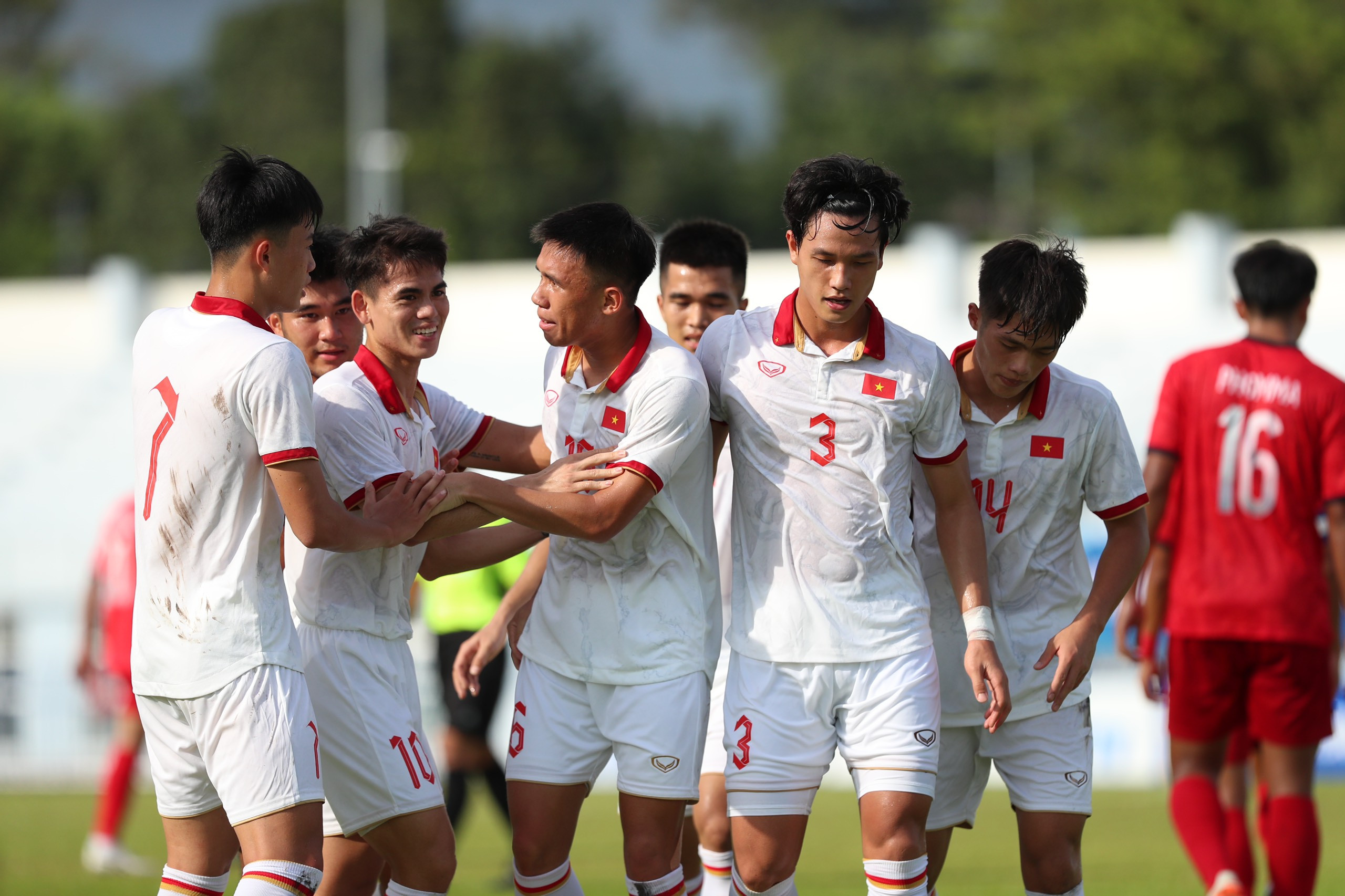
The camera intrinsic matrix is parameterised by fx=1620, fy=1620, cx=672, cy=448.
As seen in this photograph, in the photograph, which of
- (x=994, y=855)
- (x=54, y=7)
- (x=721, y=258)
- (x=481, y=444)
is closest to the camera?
(x=481, y=444)

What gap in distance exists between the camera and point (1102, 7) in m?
44.2

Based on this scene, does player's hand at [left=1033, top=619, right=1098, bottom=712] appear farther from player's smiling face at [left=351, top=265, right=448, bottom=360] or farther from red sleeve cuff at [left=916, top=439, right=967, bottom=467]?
player's smiling face at [left=351, top=265, right=448, bottom=360]

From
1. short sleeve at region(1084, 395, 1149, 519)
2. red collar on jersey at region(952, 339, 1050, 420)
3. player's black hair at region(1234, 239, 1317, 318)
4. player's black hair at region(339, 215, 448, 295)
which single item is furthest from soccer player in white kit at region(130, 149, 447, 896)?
player's black hair at region(1234, 239, 1317, 318)

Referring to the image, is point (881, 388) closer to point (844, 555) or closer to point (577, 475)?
point (844, 555)

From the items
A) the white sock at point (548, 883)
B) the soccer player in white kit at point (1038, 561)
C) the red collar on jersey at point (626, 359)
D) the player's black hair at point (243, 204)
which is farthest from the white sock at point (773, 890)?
the player's black hair at point (243, 204)

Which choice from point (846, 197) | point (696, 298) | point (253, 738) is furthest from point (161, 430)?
point (696, 298)

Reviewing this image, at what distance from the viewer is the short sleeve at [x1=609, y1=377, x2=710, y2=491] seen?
448cm

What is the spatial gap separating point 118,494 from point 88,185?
43.8m

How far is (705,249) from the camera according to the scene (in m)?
6.06

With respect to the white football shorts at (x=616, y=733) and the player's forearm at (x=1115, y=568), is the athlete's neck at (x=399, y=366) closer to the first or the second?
the white football shorts at (x=616, y=733)

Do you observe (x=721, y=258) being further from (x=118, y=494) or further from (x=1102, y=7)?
(x=1102, y=7)

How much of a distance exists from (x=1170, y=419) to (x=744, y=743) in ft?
8.83

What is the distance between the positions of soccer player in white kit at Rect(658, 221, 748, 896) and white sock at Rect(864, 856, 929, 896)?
1.18 m

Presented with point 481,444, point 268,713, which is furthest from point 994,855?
point 268,713
